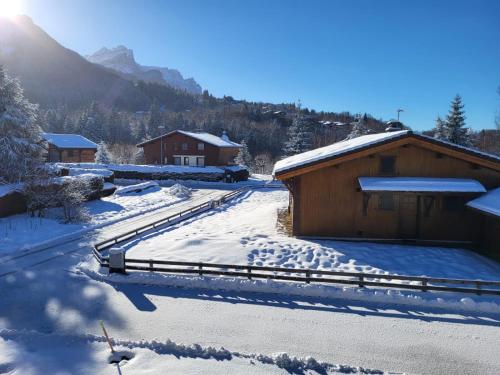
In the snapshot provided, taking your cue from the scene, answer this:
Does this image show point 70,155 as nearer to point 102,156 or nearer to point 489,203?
point 102,156

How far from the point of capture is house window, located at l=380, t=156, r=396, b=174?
63.5 ft

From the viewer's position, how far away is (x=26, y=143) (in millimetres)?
27188

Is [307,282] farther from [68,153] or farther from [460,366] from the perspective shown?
[68,153]

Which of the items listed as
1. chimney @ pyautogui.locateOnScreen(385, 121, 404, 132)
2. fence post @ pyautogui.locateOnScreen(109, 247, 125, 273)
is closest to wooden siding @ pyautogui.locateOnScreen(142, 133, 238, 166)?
chimney @ pyautogui.locateOnScreen(385, 121, 404, 132)

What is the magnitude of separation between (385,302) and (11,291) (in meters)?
12.8

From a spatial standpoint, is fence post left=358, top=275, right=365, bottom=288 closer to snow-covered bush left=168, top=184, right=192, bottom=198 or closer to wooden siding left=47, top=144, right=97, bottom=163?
snow-covered bush left=168, top=184, right=192, bottom=198

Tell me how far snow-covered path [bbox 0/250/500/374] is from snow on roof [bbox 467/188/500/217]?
6.13 metres

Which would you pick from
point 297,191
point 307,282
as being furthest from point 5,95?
point 307,282

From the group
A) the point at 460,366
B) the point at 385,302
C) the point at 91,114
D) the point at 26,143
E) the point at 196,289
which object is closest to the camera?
the point at 460,366

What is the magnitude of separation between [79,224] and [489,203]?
72.8 ft

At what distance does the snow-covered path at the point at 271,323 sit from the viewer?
9383 mm

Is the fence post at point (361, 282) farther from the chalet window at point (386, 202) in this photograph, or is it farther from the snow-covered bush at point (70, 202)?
the snow-covered bush at point (70, 202)

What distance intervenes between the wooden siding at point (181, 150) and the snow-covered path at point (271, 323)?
42804 mm

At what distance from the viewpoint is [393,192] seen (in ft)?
60.7
